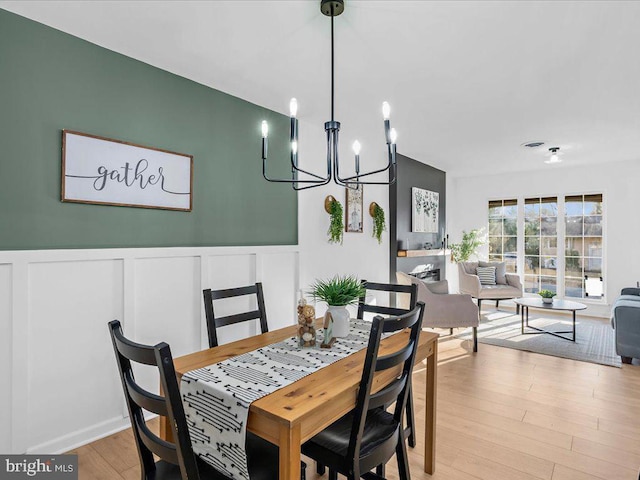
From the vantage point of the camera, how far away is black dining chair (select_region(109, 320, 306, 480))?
110 centimetres

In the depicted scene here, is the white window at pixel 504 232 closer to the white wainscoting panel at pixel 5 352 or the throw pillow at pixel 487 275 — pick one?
the throw pillow at pixel 487 275

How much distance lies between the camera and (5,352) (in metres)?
1.98

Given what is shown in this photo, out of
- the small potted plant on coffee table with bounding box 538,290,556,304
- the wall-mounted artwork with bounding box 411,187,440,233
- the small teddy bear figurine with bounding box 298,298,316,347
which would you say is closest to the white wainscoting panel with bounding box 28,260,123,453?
the small teddy bear figurine with bounding box 298,298,316,347

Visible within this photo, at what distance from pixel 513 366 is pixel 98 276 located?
144 inches

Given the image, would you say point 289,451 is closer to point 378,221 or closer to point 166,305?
point 166,305

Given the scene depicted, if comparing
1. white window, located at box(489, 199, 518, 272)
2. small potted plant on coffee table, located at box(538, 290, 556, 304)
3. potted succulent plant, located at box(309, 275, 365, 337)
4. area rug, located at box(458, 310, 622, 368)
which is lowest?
area rug, located at box(458, 310, 622, 368)

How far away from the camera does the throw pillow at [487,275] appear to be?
6.10 m

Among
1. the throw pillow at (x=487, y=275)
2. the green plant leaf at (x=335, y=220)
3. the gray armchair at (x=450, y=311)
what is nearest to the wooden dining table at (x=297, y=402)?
the green plant leaf at (x=335, y=220)

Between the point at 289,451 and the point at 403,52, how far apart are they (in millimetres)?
2283

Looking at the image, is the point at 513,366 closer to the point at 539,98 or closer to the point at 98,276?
the point at 539,98

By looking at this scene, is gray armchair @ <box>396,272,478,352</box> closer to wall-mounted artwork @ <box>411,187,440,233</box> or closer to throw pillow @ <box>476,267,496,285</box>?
wall-mounted artwork @ <box>411,187,440,233</box>

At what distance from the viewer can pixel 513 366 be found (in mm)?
3678

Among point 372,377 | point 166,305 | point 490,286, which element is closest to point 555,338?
point 490,286

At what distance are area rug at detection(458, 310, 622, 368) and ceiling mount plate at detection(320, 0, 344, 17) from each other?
395 cm
